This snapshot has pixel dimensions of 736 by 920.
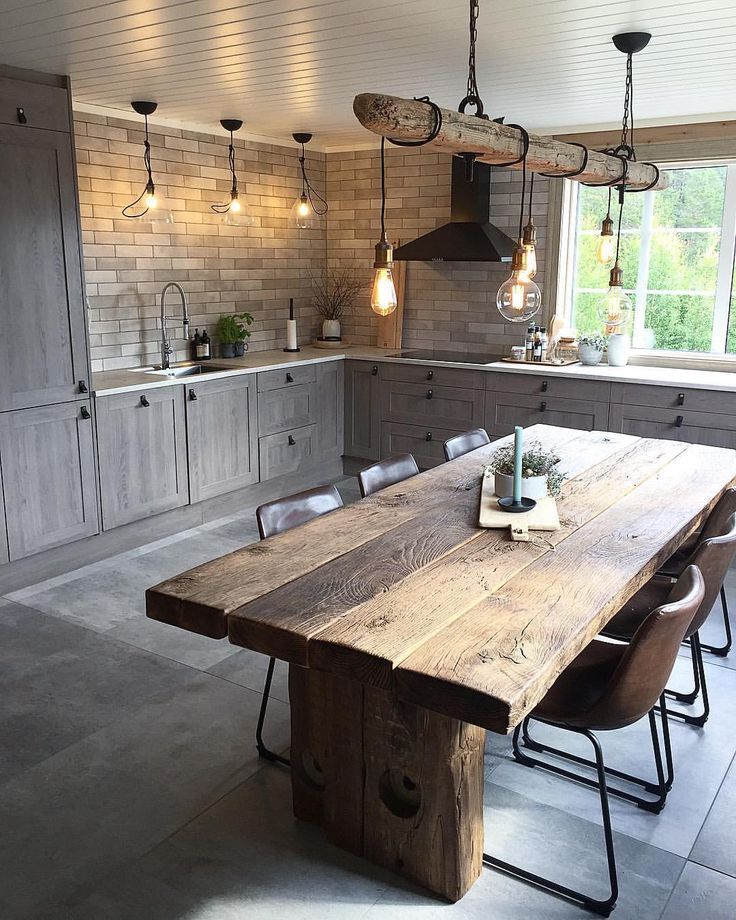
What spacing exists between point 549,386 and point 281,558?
3.40 m

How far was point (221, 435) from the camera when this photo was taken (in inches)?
206

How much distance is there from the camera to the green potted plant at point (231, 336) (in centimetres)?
589

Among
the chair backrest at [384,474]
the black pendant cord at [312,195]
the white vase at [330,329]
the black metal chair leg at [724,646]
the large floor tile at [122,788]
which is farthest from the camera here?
the white vase at [330,329]

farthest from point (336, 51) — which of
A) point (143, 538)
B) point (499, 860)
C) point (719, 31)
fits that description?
point (499, 860)

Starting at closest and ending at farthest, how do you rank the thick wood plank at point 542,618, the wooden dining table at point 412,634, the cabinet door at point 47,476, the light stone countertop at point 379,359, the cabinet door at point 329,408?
the thick wood plank at point 542,618 → the wooden dining table at point 412,634 → the cabinet door at point 47,476 → the light stone countertop at point 379,359 → the cabinet door at point 329,408

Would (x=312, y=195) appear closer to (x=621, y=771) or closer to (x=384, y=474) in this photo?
(x=384, y=474)

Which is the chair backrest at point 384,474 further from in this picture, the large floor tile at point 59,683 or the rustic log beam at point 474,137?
the rustic log beam at point 474,137

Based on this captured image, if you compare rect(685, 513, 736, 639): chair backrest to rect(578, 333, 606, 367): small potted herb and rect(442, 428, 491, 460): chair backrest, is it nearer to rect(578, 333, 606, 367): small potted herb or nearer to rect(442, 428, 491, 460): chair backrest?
rect(442, 428, 491, 460): chair backrest

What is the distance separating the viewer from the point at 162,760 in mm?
2803

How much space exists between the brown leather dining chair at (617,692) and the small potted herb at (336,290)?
4868mm

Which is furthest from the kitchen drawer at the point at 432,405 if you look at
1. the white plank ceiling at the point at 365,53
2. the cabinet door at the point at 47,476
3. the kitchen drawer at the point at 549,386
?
the cabinet door at the point at 47,476

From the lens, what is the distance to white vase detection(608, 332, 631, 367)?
5648mm

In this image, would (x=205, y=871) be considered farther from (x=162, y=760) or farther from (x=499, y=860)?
(x=499, y=860)

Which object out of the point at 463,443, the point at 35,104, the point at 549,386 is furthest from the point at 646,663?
the point at 35,104
